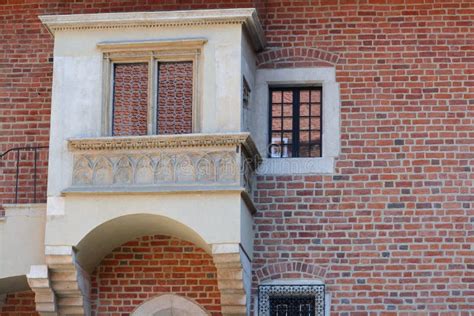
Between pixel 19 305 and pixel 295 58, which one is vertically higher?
pixel 295 58

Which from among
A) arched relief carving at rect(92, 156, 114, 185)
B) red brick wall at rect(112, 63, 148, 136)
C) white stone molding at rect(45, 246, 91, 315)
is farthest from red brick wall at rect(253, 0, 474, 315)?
white stone molding at rect(45, 246, 91, 315)

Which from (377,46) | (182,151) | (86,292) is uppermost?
(377,46)

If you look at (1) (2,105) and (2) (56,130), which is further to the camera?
(1) (2,105)

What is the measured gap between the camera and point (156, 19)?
17594 millimetres

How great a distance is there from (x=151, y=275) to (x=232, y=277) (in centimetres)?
129

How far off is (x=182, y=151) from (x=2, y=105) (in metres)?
2.98

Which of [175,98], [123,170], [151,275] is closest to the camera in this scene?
[123,170]

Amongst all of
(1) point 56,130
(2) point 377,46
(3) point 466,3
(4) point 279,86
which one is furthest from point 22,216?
(3) point 466,3

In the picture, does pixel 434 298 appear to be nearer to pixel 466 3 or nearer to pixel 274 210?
pixel 274 210

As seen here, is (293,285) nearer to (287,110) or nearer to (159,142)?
(287,110)

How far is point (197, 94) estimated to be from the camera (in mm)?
17453

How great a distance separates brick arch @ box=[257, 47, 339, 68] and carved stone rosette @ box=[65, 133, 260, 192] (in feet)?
5.08

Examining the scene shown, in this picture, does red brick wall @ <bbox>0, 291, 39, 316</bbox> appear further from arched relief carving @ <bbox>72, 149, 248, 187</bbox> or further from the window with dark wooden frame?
the window with dark wooden frame

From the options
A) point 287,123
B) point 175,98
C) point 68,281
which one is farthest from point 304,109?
point 68,281
